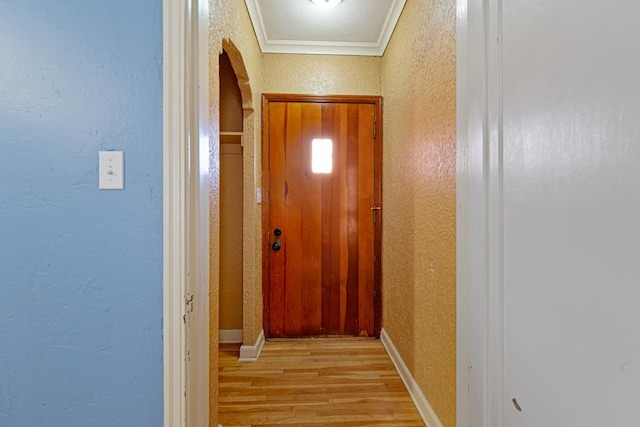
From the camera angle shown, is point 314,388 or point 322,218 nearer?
point 314,388

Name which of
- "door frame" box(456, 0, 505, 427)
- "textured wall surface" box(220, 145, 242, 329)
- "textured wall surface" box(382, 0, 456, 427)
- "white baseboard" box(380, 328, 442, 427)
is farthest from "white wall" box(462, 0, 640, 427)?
"textured wall surface" box(220, 145, 242, 329)

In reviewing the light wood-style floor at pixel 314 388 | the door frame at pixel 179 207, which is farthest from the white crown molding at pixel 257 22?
the light wood-style floor at pixel 314 388

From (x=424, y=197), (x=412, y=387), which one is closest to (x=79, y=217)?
(x=424, y=197)

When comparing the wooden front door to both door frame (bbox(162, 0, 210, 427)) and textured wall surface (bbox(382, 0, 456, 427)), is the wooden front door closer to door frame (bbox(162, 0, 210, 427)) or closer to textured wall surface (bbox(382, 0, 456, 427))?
textured wall surface (bbox(382, 0, 456, 427))

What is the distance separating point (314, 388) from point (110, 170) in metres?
1.87

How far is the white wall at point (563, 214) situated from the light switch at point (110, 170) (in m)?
0.97

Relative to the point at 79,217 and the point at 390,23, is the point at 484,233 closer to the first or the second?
the point at 79,217

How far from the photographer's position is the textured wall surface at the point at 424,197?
1505 millimetres

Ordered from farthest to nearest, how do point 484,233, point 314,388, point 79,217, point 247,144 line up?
1. point 247,144
2. point 314,388
3. point 79,217
4. point 484,233

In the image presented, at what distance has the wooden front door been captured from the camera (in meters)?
2.99

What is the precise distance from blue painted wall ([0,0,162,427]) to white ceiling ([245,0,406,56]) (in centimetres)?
165

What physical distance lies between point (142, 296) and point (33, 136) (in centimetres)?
53

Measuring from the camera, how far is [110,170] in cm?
94

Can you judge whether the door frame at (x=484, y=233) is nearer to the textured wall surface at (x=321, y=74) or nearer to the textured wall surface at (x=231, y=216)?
the textured wall surface at (x=321, y=74)
